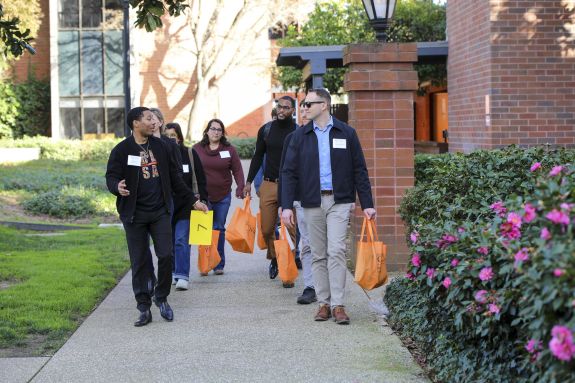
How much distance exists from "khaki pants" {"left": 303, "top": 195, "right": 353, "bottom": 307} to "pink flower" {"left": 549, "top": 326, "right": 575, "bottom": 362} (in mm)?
4386

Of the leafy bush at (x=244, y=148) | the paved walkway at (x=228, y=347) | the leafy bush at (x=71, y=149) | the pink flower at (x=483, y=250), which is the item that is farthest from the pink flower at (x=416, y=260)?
the leafy bush at (x=244, y=148)

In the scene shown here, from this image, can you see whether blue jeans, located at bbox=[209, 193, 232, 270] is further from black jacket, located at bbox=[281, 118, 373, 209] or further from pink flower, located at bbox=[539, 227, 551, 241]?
pink flower, located at bbox=[539, 227, 551, 241]

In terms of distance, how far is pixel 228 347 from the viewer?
23.5 feet

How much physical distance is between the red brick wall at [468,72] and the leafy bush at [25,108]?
2905 cm

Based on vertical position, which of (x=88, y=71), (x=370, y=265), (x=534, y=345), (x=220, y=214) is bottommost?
(x=370, y=265)

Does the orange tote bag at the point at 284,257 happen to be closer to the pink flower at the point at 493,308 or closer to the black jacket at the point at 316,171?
the black jacket at the point at 316,171

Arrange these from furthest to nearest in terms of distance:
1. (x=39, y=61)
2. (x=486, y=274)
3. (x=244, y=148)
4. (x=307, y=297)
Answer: (x=39, y=61) < (x=244, y=148) < (x=307, y=297) < (x=486, y=274)

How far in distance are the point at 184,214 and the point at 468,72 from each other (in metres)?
7.82

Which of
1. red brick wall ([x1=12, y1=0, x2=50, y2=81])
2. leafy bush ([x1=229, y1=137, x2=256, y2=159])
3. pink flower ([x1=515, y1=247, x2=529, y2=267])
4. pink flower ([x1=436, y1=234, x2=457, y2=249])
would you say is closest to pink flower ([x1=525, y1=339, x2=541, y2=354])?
pink flower ([x1=515, y1=247, x2=529, y2=267])

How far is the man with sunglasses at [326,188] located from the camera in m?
8.06

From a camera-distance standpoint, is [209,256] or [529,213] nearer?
[529,213]

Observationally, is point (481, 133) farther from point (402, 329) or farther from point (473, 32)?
point (402, 329)

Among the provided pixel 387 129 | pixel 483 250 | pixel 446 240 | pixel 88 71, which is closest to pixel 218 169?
pixel 387 129

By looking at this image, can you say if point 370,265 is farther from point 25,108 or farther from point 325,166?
point 25,108
